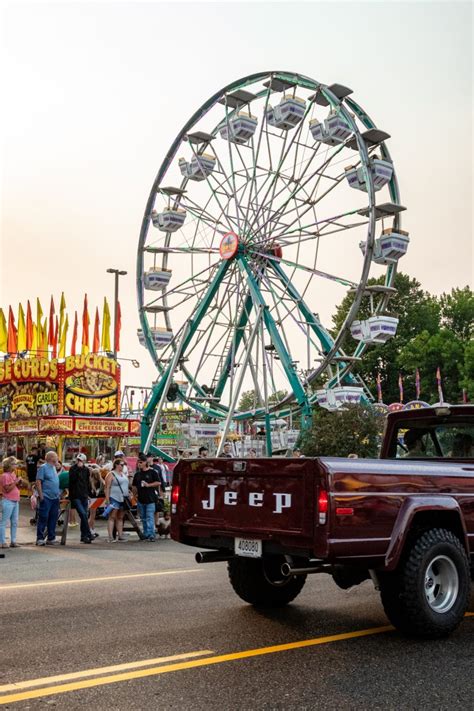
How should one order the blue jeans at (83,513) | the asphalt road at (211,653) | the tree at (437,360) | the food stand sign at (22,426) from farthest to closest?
the tree at (437,360)
the food stand sign at (22,426)
the blue jeans at (83,513)
the asphalt road at (211,653)

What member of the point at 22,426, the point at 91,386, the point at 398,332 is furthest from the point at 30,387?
the point at 398,332

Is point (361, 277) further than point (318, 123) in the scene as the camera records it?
No

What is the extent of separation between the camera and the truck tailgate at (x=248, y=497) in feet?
21.5

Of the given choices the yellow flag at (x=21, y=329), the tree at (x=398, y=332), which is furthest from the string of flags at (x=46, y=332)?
the tree at (x=398, y=332)

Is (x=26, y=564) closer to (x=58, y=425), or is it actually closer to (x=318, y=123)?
(x=58, y=425)

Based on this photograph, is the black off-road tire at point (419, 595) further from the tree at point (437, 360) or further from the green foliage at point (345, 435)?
the tree at point (437, 360)

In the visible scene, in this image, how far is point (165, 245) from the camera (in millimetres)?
36000

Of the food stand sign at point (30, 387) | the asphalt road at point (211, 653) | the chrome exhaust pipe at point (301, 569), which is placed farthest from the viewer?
the food stand sign at point (30, 387)

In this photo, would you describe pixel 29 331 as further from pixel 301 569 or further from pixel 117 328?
pixel 301 569

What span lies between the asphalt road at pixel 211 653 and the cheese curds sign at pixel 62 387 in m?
27.3

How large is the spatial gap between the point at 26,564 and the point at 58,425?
20072 mm

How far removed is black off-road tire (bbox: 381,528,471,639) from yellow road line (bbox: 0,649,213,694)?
58.1 inches

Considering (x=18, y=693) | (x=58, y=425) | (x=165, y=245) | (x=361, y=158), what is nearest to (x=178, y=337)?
(x=165, y=245)

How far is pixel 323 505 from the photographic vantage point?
634 cm
